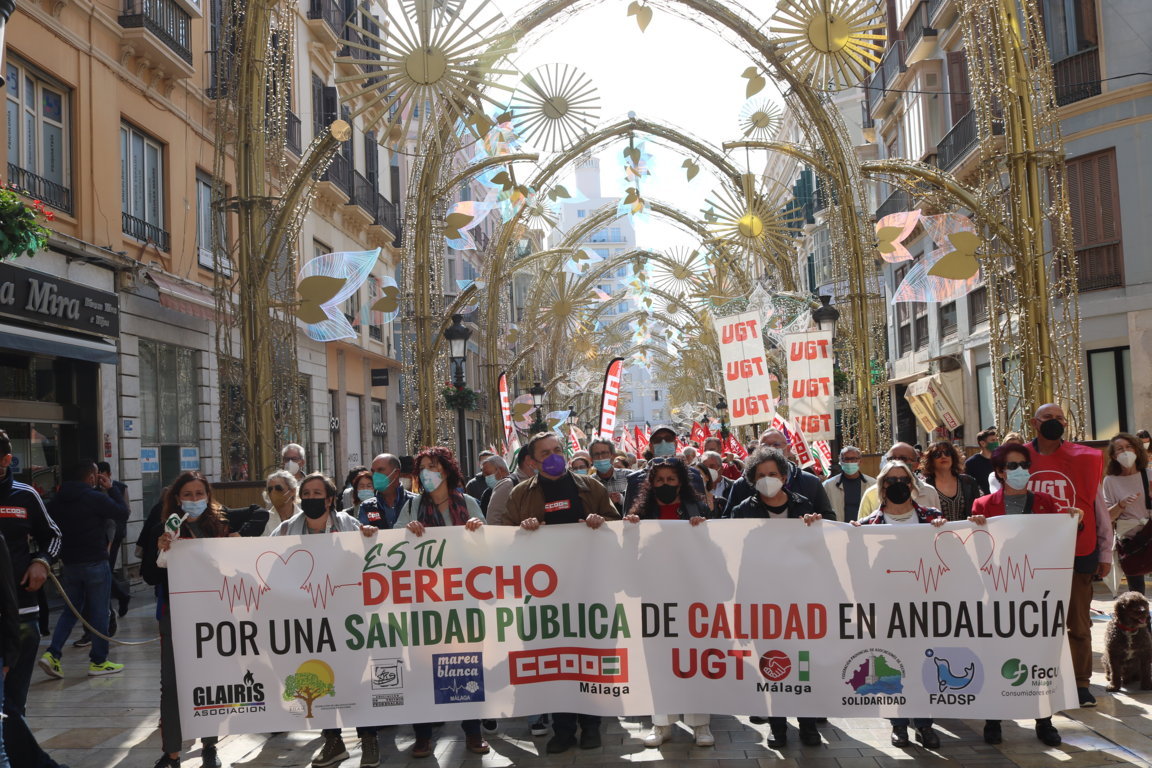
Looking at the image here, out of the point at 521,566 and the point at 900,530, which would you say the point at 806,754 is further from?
the point at 521,566

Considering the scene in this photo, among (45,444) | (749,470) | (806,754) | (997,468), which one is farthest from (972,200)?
(45,444)

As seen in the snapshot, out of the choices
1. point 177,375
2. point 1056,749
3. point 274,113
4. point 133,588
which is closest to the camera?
point 1056,749

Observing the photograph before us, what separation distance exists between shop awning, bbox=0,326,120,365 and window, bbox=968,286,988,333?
20.7m

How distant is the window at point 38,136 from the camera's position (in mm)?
14078

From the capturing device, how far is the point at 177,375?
1895 centimetres

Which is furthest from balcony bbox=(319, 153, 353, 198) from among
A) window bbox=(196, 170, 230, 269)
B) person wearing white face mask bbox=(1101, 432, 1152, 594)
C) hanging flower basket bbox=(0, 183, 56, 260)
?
person wearing white face mask bbox=(1101, 432, 1152, 594)

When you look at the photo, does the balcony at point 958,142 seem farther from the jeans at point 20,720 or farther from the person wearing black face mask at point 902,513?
the jeans at point 20,720

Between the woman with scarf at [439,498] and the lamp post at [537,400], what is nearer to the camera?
the woman with scarf at [439,498]

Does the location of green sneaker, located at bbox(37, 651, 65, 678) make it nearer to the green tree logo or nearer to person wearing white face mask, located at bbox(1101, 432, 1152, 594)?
the green tree logo

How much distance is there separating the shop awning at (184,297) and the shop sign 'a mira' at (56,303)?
1.52 meters

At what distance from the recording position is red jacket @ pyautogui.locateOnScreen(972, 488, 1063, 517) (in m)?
7.17

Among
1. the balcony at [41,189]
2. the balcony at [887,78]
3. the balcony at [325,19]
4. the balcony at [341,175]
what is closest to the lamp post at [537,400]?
the balcony at [341,175]

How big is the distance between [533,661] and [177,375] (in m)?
13.8

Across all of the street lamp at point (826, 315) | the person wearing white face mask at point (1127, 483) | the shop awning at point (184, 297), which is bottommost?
the person wearing white face mask at point (1127, 483)
